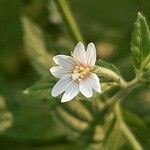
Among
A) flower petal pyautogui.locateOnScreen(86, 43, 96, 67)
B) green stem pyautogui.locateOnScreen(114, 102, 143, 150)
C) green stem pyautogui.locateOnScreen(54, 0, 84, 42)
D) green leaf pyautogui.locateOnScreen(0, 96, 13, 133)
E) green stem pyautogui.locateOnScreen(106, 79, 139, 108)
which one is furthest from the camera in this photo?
green leaf pyautogui.locateOnScreen(0, 96, 13, 133)

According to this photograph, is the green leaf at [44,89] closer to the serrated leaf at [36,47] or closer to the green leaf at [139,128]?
the serrated leaf at [36,47]

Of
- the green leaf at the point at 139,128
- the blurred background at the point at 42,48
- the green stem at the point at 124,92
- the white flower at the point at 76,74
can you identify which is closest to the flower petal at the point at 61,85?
the white flower at the point at 76,74

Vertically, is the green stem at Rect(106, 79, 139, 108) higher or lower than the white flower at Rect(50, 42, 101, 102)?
lower

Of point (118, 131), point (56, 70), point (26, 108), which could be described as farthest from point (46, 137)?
point (56, 70)

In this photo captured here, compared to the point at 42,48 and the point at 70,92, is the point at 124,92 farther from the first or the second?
the point at 42,48

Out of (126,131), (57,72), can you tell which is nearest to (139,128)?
(126,131)

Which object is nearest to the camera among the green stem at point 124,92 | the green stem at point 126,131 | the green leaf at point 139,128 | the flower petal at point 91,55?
the flower petal at point 91,55

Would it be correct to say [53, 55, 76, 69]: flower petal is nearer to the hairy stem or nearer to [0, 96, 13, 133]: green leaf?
the hairy stem

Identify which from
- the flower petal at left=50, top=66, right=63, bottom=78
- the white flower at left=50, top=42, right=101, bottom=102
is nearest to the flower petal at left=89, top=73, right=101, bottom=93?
the white flower at left=50, top=42, right=101, bottom=102
